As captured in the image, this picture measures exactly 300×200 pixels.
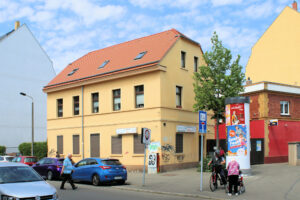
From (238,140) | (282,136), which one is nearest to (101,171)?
(238,140)

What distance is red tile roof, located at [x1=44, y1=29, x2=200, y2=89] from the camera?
944 inches

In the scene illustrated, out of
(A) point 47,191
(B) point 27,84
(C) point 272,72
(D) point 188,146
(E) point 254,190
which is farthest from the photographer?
(B) point 27,84

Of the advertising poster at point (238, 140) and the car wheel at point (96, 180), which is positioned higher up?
the advertising poster at point (238, 140)

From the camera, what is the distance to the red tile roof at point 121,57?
24.0 metres

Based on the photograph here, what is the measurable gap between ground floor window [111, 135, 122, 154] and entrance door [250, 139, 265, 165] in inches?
367

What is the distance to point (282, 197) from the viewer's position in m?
12.6

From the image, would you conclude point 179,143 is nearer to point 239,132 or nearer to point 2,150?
point 239,132

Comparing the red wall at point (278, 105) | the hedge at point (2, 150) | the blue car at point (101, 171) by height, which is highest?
the red wall at point (278, 105)

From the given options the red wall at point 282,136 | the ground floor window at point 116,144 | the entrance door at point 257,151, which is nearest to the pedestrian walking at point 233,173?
the entrance door at point 257,151

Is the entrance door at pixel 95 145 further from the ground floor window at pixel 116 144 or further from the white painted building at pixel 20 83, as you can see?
the white painted building at pixel 20 83

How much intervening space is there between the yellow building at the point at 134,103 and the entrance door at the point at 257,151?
3922 mm

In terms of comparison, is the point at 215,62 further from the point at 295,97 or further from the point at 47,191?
the point at 47,191

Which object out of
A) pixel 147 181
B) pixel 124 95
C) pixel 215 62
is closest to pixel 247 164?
pixel 147 181

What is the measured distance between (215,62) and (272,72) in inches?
742
